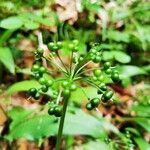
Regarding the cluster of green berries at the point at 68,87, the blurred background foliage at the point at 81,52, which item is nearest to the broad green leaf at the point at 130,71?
the blurred background foliage at the point at 81,52

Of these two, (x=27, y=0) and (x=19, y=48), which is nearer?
(x=19, y=48)

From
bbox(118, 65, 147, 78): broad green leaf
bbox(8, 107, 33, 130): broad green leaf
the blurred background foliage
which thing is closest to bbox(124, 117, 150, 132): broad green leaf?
the blurred background foliage

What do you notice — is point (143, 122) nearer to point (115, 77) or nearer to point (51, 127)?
point (51, 127)

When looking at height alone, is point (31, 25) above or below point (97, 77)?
above

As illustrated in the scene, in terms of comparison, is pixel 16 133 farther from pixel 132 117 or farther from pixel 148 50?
pixel 148 50

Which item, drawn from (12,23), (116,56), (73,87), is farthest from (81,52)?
(73,87)

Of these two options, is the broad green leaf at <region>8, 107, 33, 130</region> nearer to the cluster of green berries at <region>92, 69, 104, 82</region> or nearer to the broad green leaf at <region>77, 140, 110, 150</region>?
the broad green leaf at <region>77, 140, 110, 150</region>

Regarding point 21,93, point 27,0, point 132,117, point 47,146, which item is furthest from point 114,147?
point 27,0
